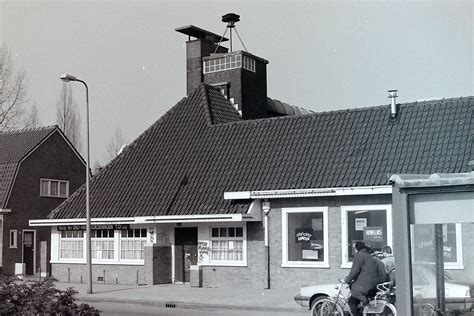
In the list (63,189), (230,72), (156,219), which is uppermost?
(230,72)

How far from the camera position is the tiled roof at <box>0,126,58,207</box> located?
118 feet

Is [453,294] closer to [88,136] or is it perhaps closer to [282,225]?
[282,225]

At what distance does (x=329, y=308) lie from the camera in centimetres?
1397

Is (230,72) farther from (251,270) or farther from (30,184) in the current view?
(251,270)

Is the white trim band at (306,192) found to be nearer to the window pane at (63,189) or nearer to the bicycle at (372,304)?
the bicycle at (372,304)

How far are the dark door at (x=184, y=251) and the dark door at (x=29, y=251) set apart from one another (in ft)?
41.2

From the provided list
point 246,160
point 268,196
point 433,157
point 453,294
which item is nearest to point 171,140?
point 246,160

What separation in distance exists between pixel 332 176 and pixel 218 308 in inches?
245

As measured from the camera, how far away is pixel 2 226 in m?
35.0

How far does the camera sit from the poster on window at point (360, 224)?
22.2 m

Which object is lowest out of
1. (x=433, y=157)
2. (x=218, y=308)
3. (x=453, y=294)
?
(x=218, y=308)

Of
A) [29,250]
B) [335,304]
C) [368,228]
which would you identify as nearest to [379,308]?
[335,304]

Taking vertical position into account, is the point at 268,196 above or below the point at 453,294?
above

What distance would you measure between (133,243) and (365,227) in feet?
31.9
